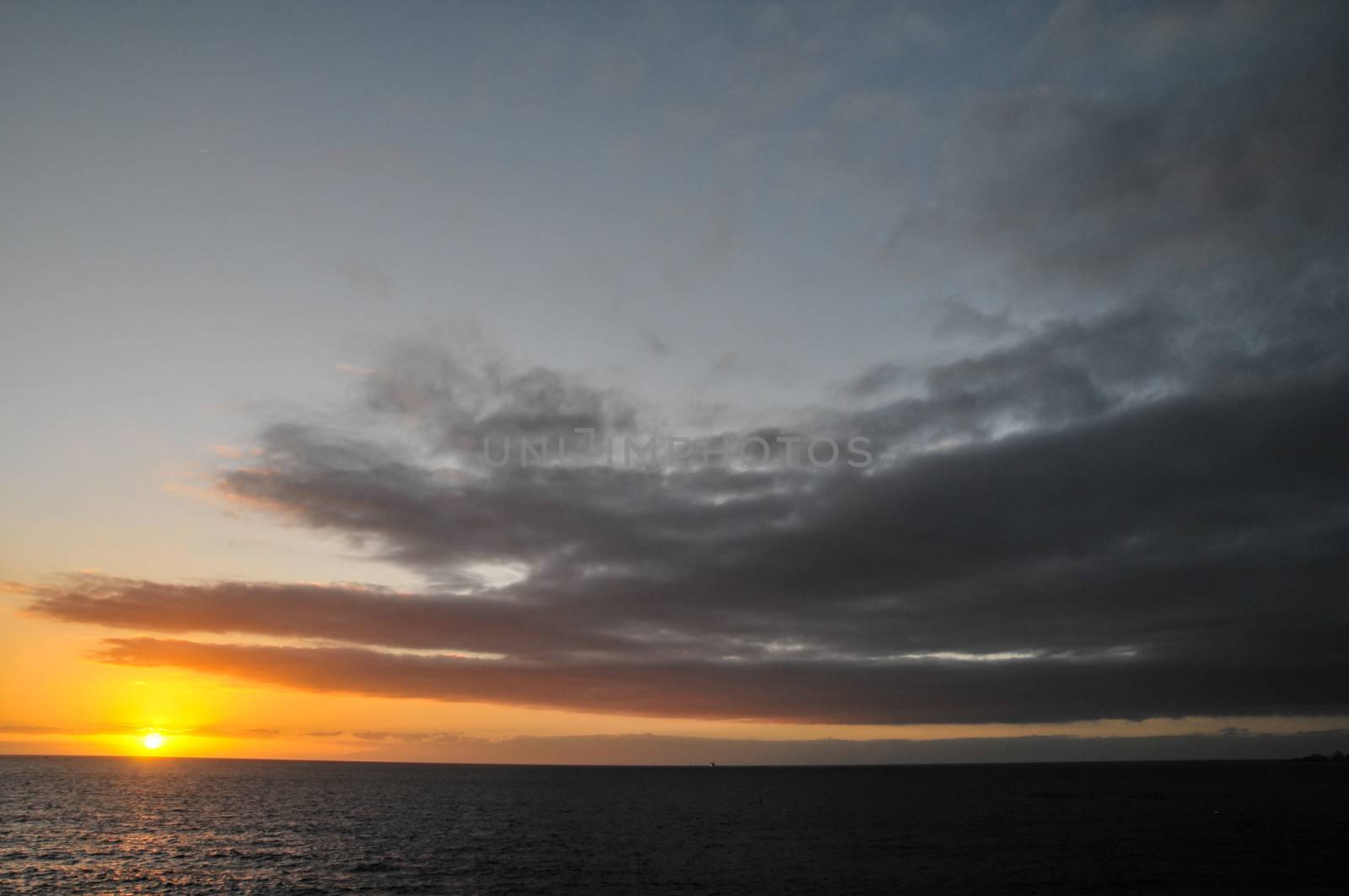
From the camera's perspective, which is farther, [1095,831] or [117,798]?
[117,798]

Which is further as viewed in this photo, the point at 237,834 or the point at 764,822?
the point at 764,822

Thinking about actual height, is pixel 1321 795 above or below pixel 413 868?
below

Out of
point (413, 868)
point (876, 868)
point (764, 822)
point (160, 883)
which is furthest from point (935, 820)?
point (160, 883)

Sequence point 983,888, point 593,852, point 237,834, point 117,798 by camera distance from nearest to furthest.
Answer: point 983,888
point 593,852
point 237,834
point 117,798

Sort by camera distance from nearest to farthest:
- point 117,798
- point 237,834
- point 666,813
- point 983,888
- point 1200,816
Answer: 1. point 983,888
2. point 237,834
3. point 1200,816
4. point 666,813
5. point 117,798

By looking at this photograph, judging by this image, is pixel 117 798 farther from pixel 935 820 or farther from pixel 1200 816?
pixel 1200 816

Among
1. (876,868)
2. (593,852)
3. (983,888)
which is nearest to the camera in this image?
(983,888)

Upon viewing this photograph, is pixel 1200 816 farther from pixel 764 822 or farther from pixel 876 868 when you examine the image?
pixel 876 868

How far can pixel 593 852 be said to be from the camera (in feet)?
323

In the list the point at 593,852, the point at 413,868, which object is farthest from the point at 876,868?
the point at 413,868

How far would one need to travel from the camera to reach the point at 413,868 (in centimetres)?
8531

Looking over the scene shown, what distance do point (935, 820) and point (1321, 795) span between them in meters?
115

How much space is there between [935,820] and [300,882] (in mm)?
106167

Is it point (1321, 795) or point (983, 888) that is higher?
point (983, 888)
